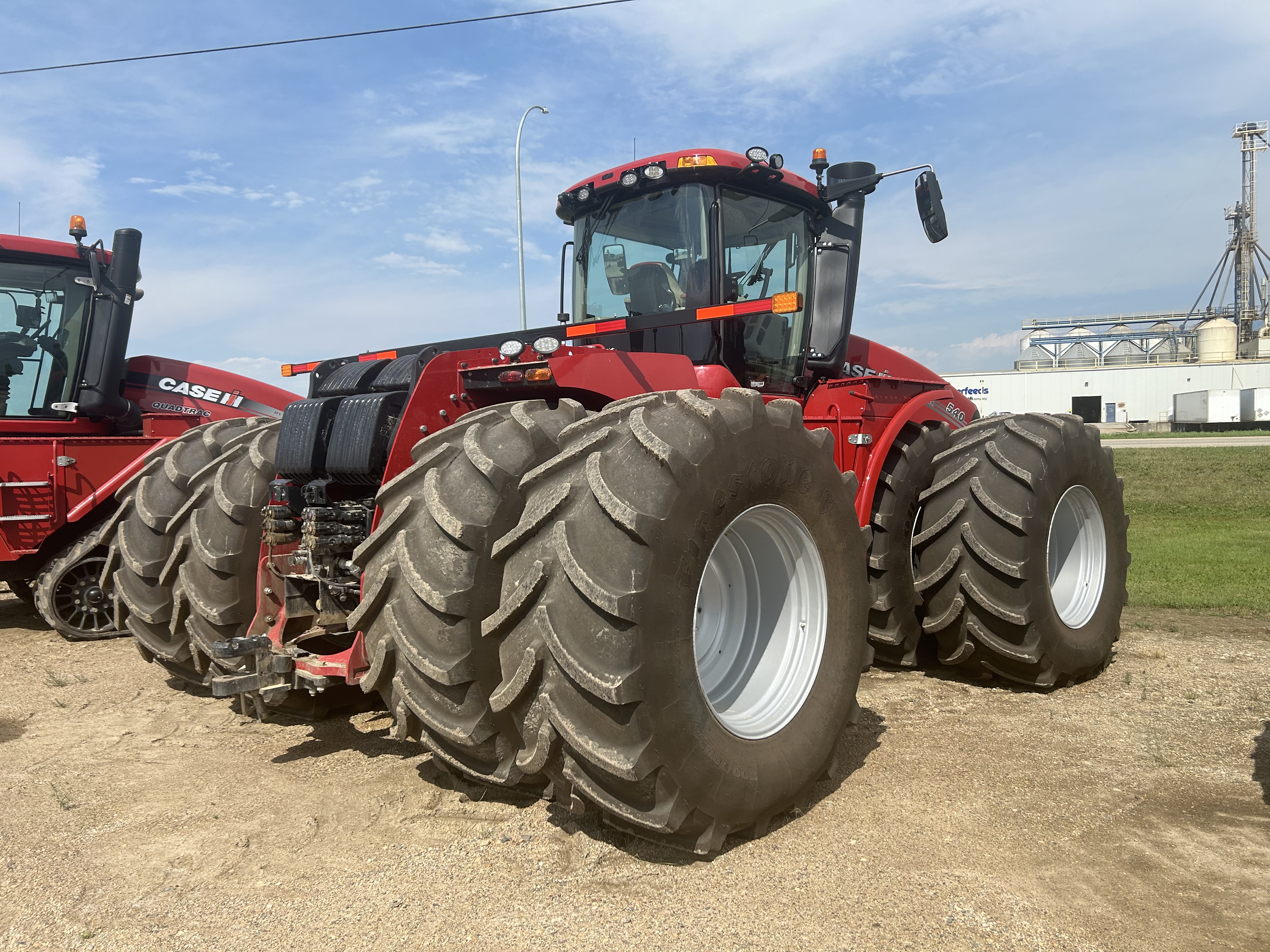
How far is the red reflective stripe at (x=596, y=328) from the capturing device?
197 inches

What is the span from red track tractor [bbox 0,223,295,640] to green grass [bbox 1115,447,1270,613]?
859cm

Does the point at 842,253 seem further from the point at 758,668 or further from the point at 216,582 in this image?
A: the point at 216,582

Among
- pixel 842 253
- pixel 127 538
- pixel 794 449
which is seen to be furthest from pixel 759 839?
pixel 842 253

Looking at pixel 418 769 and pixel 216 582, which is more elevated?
pixel 216 582

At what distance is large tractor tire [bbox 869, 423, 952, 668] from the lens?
16.8 feet

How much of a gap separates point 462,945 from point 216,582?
240 centimetres

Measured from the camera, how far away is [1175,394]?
1831 inches

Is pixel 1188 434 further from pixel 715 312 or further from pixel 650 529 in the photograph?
pixel 650 529

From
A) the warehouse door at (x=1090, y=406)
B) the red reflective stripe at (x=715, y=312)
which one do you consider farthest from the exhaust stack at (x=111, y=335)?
the warehouse door at (x=1090, y=406)

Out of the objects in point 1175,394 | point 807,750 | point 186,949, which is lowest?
point 186,949

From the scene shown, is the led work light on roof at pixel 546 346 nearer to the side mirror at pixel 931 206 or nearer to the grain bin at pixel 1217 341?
→ the side mirror at pixel 931 206

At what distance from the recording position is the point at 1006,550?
189 inches

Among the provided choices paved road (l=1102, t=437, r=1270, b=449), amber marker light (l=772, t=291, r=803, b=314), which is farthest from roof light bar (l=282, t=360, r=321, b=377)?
paved road (l=1102, t=437, r=1270, b=449)

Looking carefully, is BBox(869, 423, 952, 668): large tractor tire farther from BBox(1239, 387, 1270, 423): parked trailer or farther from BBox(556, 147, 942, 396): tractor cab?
BBox(1239, 387, 1270, 423): parked trailer
